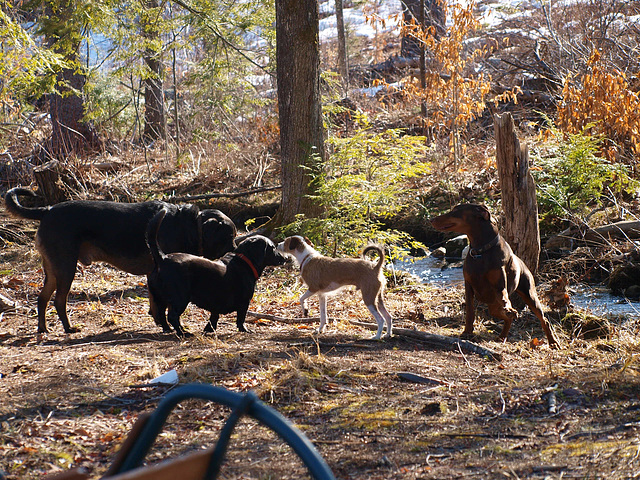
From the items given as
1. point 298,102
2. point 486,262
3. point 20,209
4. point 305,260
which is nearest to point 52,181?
point 298,102

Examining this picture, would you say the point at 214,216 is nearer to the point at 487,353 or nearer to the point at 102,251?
the point at 102,251

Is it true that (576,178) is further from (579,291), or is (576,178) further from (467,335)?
(467,335)

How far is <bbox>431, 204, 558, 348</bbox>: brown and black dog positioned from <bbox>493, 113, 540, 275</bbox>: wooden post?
1.17m

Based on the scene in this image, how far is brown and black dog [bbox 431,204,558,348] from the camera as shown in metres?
6.93

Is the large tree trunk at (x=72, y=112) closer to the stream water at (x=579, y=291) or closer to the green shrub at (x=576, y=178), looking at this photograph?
the stream water at (x=579, y=291)

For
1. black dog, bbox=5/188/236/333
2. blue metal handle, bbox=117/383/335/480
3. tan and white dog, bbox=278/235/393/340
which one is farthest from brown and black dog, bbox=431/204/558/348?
blue metal handle, bbox=117/383/335/480

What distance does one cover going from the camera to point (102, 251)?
7477 millimetres

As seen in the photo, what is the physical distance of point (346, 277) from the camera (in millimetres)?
6941

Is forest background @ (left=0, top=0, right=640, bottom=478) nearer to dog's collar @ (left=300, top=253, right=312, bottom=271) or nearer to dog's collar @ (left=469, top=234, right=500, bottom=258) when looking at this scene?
dog's collar @ (left=300, top=253, right=312, bottom=271)

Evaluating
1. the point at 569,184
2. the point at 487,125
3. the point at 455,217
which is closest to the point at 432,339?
the point at 455,217

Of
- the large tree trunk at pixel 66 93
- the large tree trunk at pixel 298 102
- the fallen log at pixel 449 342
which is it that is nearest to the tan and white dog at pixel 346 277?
the fallen log at pixel 449 342

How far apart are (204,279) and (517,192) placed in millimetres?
4164

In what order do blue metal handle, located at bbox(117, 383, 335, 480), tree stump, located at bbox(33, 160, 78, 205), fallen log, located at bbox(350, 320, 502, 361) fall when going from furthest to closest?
tree stump, located at bbox(33, 160, 78, 205) < fallen log, located at bbox(350, 320, 502, 361) < blue metal handle, located at bbox(117, 383, 335, 480)

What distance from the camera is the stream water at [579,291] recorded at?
28.4ft
